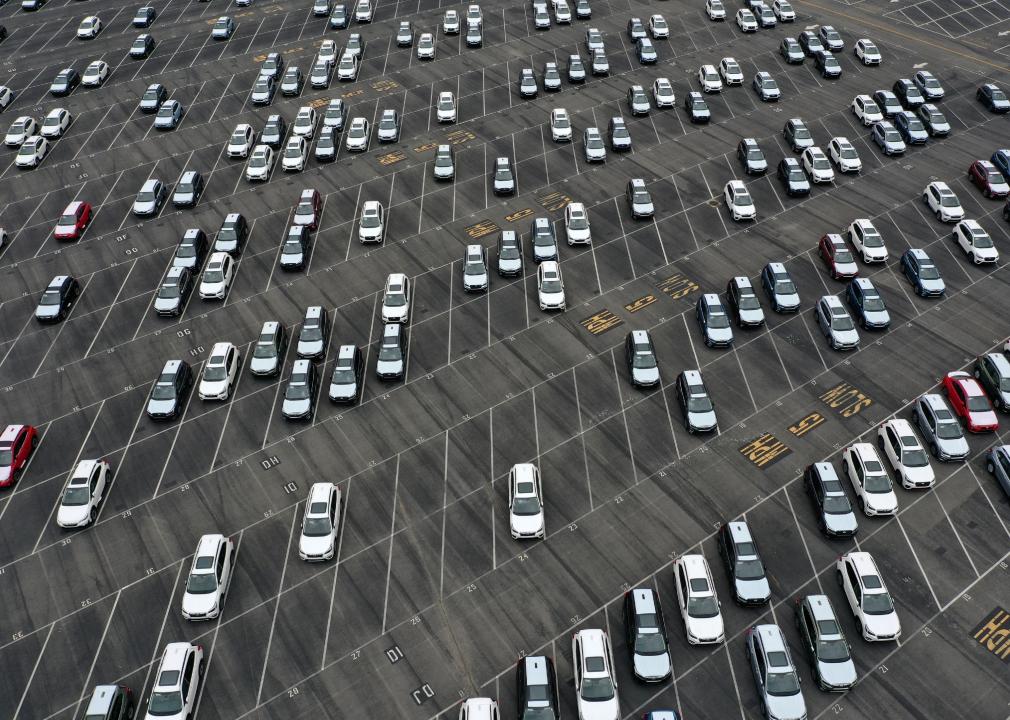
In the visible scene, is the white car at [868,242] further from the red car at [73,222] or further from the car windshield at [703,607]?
the red car at [73,222]

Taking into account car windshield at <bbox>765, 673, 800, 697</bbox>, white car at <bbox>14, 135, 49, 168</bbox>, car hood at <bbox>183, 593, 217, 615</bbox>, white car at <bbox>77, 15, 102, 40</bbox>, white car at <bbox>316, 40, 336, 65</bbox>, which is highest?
white car at <bbox>77, 15, 102, 40</bbox>

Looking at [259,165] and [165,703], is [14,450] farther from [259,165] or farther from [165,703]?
[259,165]

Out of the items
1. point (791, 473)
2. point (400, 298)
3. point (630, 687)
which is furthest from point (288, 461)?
point (791, 473)

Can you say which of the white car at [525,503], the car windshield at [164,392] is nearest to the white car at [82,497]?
the car windshield at [164,392]

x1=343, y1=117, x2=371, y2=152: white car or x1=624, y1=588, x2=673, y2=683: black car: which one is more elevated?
x1=343, y1=117, x2=371, y2=152: white car

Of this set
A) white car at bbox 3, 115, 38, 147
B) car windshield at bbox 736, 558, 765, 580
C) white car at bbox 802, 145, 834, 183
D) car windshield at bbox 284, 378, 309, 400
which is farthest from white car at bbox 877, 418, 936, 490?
white car at bbox 3, 115, 38, 147

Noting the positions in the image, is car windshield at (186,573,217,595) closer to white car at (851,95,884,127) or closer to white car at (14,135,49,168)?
white car at (14,135,49,168)

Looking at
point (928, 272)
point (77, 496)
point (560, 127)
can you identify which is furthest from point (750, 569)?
point (560, 127)

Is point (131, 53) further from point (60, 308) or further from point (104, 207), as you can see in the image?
point (60, 308)
